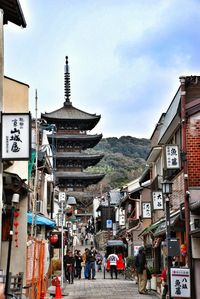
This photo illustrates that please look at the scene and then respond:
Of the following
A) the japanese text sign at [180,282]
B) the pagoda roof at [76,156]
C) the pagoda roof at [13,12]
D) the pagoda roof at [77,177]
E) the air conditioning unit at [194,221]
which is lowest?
the japanese text sign at [180,282]

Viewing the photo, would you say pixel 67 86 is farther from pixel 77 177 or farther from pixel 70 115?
pixel 77 177

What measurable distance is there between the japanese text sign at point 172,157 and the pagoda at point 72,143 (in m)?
53.6

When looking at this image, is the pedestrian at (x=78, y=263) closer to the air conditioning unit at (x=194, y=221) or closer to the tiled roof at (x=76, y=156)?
the air conditioning unit at (x=194, y=221)

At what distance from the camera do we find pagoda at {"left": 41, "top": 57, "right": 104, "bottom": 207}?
72875 millimetres

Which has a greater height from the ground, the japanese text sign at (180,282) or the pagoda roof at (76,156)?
the pagoda roof at (76,156)

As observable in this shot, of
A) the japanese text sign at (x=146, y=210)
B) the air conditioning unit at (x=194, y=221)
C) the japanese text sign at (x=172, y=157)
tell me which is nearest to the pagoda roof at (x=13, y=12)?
the japanese text sign at (x=172, y=157)

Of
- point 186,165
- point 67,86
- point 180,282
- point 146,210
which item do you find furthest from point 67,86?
point 180,282

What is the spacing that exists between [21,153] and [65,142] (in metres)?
61.7

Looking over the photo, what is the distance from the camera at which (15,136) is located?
12219 mm

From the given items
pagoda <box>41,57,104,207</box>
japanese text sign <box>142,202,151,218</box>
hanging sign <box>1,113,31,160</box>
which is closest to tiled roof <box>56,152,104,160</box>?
pagoda <box>41,57,104,207</box>

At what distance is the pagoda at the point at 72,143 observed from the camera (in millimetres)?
72875

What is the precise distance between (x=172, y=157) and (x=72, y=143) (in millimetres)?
56788

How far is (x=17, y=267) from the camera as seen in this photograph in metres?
17.0

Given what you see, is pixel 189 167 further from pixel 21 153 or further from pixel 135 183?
pixel 135 183
